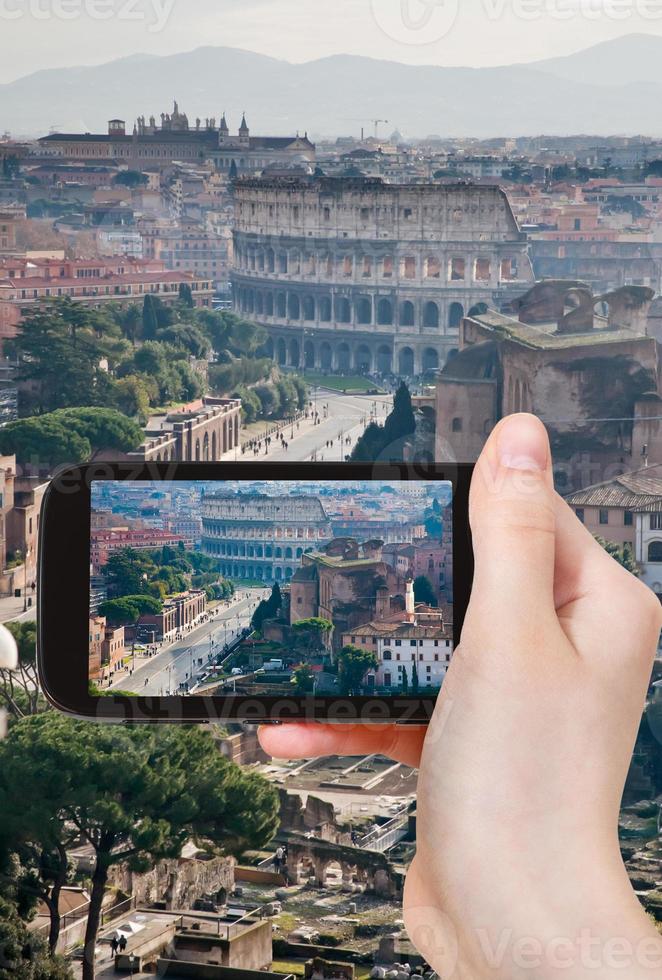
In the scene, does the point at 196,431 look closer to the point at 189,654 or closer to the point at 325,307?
the point at 325,307

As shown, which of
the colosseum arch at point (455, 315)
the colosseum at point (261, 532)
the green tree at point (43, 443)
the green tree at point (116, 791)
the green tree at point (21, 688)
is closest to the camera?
the colosseum at point (261, 532)

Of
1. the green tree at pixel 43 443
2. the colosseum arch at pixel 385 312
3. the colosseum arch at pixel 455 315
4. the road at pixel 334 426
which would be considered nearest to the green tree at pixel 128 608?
the green tree at pixel 43 443

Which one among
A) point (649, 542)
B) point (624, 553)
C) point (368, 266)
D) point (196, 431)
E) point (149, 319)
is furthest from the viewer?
point (368, 266)

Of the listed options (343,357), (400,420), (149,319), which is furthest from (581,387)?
(149,319)

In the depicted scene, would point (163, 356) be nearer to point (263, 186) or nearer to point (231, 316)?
point (231, 316)

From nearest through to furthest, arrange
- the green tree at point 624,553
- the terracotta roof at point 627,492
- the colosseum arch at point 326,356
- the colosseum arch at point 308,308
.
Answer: the green tree at point 624,553, the terracotta roof at point 627,492, the colosseum arch at point 326,356, the colosseum arch at point 308,308

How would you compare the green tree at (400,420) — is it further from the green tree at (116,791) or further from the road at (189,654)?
the road at (189,654)
